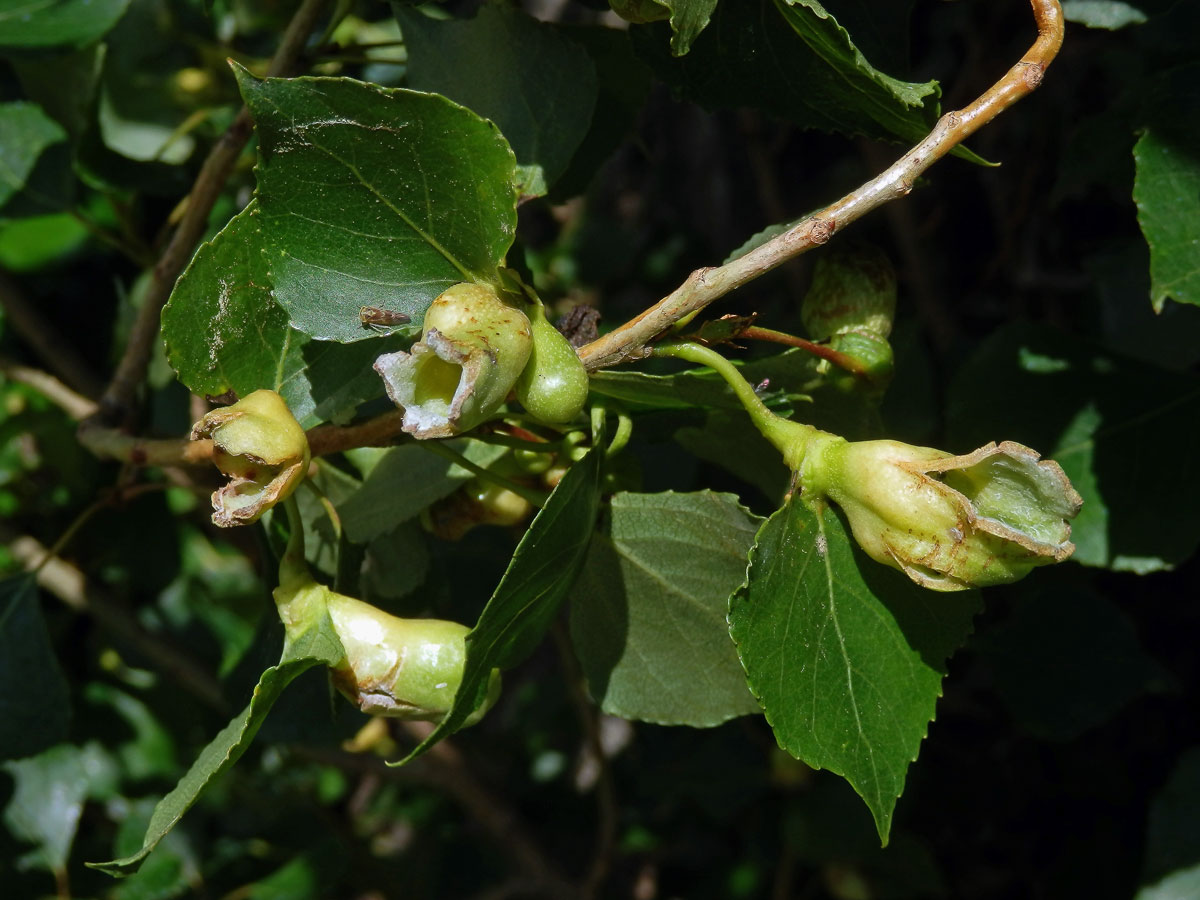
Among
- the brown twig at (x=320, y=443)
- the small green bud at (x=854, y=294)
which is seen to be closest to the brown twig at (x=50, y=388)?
the brown twig at (x=320, y=443)

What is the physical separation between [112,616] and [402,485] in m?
0.76

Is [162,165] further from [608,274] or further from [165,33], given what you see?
[608,274]

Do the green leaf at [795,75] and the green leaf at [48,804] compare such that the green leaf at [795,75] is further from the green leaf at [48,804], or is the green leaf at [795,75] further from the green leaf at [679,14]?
the green leaf at [48,804]

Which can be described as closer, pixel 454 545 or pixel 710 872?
pixel 454 545

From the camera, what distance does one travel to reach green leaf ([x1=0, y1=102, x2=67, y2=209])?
1.44 meters

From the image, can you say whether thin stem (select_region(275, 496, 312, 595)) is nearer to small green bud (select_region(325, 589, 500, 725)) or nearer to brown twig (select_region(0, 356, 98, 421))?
small green bud (select_region(325, 589, 500, 725))

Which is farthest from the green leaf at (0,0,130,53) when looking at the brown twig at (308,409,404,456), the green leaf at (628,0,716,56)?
the green leaf at (628,0,716,56)

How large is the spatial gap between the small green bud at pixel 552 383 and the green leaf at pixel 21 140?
99cm

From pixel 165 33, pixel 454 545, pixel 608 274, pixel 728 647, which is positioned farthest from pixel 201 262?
pixel 608 274

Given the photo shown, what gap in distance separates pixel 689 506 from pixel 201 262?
0.42 metres

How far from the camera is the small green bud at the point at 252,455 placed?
745 millimetres

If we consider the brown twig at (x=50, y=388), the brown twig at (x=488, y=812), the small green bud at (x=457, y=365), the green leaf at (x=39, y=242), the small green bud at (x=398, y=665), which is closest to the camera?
the small green bud at (x=457, y=365)

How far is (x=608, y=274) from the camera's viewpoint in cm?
220

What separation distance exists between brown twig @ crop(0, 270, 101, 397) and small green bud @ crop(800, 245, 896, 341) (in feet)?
3.70
